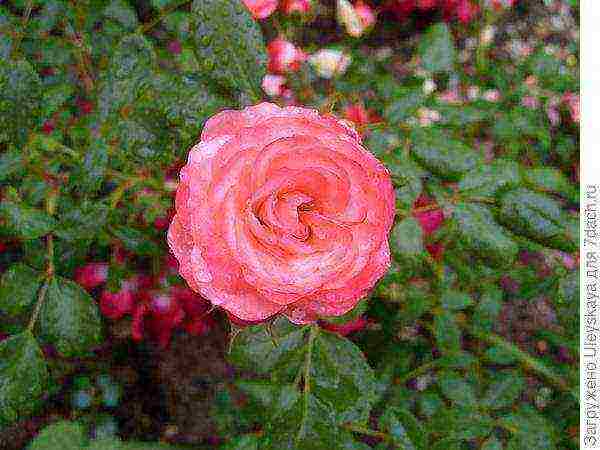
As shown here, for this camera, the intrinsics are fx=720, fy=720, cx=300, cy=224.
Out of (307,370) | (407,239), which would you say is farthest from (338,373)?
(407,239)

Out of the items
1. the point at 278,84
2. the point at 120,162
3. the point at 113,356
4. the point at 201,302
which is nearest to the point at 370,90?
the point at 278,84

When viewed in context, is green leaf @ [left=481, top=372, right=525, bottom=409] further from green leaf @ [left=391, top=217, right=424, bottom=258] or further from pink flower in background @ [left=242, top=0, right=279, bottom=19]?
pink flower in background @ [left=242, top=0, right=279, bottom=19]

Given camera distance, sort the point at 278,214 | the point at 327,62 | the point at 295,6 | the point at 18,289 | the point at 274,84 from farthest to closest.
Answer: the point at 327,62 < the point at 274,84 < the point at 295,6 < the point at 18,289 < the point at 278,214

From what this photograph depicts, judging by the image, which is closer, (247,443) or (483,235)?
(483,235)

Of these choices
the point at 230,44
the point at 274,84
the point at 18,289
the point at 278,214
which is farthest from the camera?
the point at 274,84

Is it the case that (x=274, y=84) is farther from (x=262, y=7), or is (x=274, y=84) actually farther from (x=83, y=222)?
(x=83, y=222)

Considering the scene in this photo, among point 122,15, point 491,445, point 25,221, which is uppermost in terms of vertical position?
point 122,15

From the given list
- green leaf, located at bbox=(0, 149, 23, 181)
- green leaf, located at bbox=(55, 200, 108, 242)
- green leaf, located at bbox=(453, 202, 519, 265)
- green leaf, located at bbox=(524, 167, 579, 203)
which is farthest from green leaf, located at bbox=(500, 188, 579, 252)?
green leaf, located at bbox=(0, 149, 23, 181)
